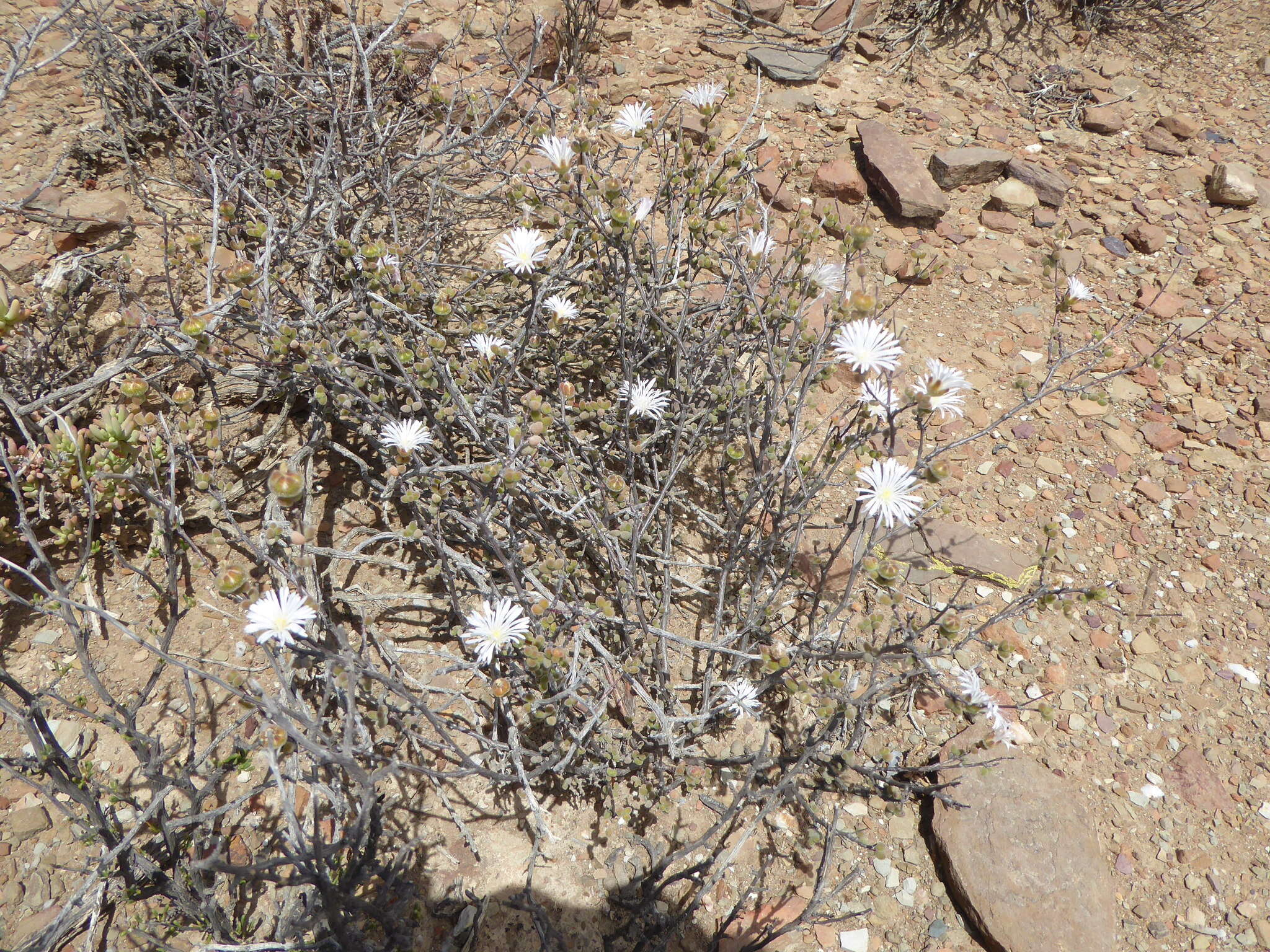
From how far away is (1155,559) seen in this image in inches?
95.6

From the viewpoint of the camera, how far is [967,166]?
137 inches

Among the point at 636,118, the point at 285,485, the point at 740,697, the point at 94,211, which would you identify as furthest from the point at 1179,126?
the point at 94,211

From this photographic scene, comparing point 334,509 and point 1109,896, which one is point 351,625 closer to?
point 334,509

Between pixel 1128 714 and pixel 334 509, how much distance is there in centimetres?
231

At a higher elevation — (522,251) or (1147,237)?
(522,251)

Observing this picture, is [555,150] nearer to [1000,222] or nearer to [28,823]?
[28,823]

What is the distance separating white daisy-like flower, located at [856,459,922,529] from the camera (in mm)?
1646

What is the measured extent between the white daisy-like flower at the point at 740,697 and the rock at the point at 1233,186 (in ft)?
10.7

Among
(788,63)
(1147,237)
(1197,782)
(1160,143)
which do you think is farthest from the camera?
(788,63)

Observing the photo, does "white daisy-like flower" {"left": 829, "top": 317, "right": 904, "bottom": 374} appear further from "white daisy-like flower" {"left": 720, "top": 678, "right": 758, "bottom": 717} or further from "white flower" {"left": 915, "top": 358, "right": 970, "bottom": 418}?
"white daisy-like flower" {"left": 720, "top": 678, "right": 758, "bottom": 717}

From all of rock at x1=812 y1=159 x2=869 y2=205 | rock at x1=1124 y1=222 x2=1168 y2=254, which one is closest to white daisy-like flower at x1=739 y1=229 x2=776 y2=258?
rock at x1=812 y1=159 x2=869 y2=205

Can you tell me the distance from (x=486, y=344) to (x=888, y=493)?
1091mm

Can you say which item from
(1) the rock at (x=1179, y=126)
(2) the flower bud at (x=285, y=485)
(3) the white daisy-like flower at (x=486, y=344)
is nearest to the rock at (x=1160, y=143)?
(1) the rock at (x=1179, y=126)

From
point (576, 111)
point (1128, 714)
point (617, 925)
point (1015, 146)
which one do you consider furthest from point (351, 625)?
point (1015, 146)
